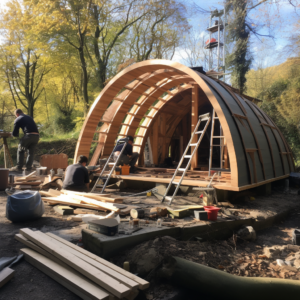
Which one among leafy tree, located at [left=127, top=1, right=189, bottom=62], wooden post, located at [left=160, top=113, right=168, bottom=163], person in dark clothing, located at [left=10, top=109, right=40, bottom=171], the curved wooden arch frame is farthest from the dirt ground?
leafy tree, located at [left=127, top=1, right=189, bottom=62]

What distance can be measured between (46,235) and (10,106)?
23656mm

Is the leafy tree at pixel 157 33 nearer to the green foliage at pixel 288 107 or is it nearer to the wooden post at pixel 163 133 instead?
the green foliage at pixel 288 107

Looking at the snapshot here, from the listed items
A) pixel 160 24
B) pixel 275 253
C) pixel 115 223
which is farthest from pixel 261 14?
pixel 160 24

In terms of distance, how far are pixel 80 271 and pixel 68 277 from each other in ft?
0.39

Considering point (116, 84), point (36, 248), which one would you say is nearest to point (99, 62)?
point (116, 84)

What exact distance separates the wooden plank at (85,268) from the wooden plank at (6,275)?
0.42 m

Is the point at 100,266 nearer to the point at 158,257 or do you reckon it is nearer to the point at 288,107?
the point at 158,257

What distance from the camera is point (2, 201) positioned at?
6086 mm

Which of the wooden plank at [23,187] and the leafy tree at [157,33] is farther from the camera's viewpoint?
the leafy tree at [157,33]

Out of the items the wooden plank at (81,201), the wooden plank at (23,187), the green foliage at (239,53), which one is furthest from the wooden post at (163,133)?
the green foliage at (239,53)

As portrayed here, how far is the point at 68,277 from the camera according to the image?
2.48 metres

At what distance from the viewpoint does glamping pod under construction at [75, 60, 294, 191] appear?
259 inches

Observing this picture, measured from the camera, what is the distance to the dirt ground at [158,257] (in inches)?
97.6

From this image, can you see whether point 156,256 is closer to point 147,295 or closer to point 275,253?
point 147,295
